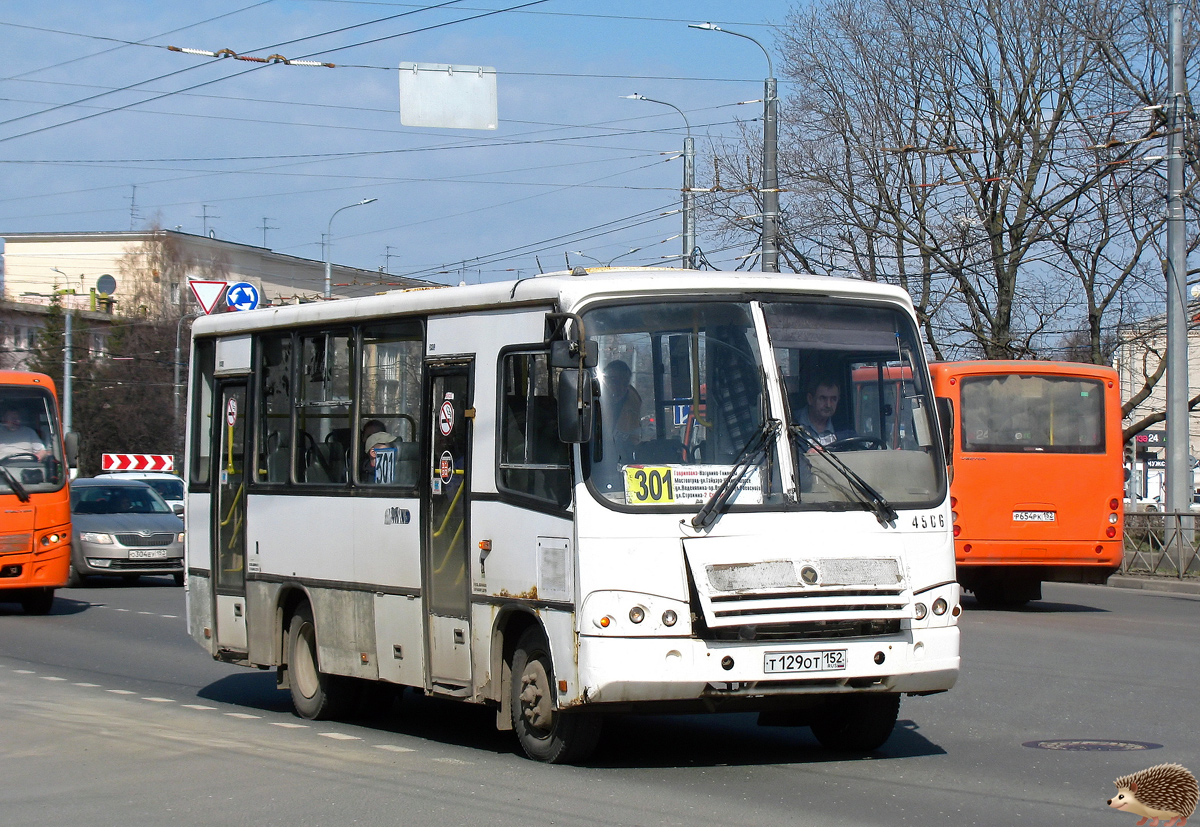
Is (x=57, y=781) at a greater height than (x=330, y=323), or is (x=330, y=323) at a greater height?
(x=330, y=323)

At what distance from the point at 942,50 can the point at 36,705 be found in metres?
29.4

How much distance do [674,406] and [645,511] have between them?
617mm

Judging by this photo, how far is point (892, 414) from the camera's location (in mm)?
8750

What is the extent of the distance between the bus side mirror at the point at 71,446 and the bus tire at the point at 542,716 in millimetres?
13123

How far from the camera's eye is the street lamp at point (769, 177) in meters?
24.9

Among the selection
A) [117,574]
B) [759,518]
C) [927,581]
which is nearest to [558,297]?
[759,518]

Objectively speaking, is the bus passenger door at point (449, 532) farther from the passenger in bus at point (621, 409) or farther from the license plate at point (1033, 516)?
the license plate at point (1033, 516)

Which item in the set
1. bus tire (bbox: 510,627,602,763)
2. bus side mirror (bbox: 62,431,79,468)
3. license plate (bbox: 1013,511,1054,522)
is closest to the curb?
license plate (bbox: 1013,511,1054,522)

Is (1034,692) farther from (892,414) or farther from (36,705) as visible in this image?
(36,705)

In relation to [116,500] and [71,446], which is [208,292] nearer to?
[71,446]

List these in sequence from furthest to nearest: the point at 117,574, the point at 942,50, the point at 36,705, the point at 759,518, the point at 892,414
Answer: the point at 942,50
the point at 117,574
the point at 36,705
the point at 892,414
the point at 759,518

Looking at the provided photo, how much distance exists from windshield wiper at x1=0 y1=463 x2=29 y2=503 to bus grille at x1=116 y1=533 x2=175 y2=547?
4928 millimetres

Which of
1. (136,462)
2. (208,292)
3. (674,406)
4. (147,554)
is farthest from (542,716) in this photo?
(136,462)

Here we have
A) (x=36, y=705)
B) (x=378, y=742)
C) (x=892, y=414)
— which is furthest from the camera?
(x=36, y=705)
